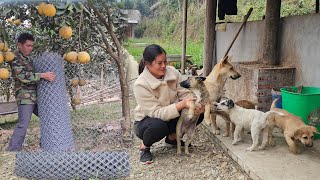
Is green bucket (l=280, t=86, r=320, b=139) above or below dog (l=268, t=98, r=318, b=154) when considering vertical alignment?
above

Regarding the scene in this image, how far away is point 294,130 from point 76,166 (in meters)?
2.07

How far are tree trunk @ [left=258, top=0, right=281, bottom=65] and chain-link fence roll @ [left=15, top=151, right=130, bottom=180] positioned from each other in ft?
9.66

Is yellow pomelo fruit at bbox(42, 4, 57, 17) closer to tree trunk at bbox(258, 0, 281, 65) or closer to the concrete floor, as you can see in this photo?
the concrete floor

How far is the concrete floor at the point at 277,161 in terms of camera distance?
2863 millimetres

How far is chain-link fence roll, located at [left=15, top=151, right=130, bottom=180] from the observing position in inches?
124

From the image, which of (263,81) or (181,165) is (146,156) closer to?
(181,165)

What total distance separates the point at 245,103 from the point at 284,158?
0.90m

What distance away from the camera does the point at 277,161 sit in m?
3.16

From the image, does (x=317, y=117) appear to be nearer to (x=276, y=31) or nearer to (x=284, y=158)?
(x=284, y=158)

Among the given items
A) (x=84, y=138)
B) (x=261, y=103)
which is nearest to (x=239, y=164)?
(x=261, y=103)

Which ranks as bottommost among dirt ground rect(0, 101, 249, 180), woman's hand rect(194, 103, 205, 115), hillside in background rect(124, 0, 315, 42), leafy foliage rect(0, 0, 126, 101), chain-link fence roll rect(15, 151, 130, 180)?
dirt ground rect(0, 101, 249, 180)

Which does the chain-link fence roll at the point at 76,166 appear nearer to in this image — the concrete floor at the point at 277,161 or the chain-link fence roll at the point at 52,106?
the chain-link fence roll at the point at 52,106

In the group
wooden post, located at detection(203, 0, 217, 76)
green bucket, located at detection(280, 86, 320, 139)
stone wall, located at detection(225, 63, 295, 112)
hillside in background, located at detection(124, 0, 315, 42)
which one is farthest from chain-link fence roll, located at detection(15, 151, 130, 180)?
hillside in background, located at detection(124, 0, 315, 42)

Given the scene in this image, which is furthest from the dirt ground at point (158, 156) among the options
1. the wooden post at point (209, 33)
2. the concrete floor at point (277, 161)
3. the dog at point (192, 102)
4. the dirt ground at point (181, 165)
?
the wooden post at point (209, 33)
